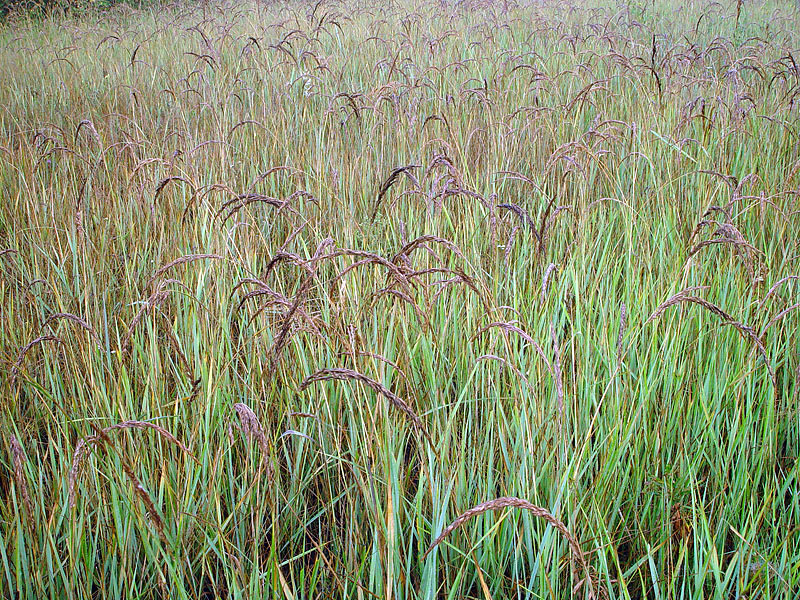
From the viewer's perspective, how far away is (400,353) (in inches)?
55.4

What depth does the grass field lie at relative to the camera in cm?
99

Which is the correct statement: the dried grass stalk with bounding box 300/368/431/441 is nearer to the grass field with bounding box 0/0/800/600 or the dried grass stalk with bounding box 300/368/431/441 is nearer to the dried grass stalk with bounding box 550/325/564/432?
the grass field with bounding box 0/0/800/600

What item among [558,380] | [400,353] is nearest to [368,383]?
[558,380]

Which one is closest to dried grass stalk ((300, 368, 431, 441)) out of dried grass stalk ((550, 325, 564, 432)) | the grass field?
the grass field

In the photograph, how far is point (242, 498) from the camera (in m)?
1.02

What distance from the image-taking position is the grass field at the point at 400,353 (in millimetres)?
990

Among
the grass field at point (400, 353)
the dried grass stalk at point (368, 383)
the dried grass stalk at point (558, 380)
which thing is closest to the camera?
the dried grass stalk at point (368, 383)

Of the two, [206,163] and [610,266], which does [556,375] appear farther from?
[206,163]

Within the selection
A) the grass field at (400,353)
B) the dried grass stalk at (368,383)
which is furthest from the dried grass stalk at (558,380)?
the dried grass stalk at (368,383)

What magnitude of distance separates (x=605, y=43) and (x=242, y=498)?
5109 millimetres

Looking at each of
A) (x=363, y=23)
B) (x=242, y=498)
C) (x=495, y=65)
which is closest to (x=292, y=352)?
(x=242, y=498)

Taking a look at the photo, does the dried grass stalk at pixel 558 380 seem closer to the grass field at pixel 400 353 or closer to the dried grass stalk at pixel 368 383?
the grass field at pixel 400 353

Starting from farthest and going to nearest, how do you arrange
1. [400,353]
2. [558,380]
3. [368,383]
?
[400,353] → [558,380] → [368,383]

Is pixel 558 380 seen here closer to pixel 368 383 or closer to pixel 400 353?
pixel 368 383
